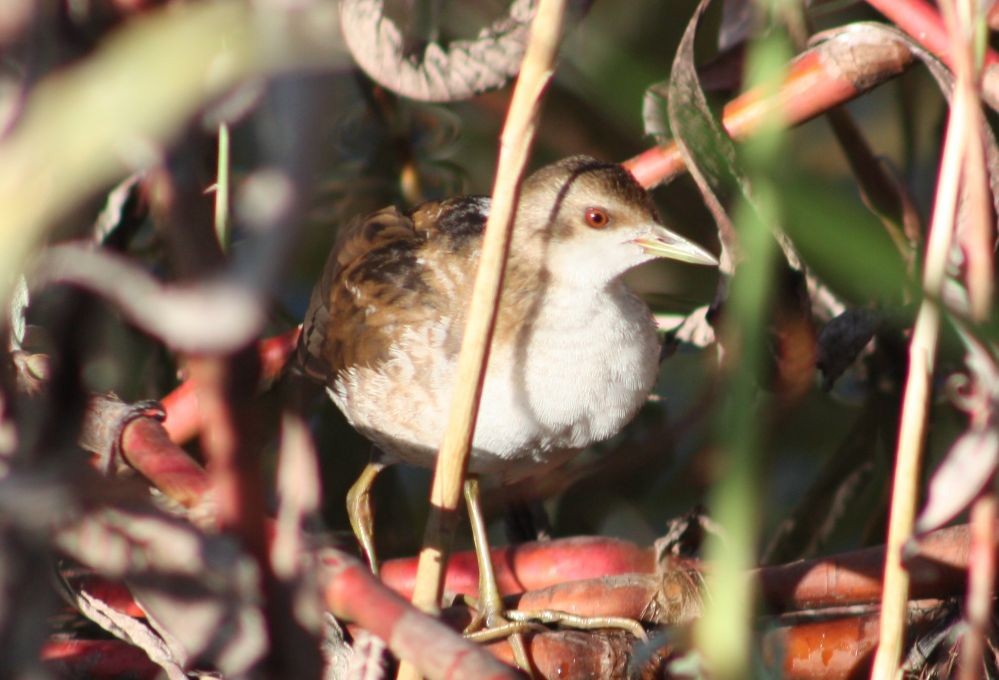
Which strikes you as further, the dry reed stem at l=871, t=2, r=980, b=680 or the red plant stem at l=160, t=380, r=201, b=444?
the red plant stem at l=160, t=380, r=201, b=444

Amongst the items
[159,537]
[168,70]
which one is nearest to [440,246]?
[159,537]

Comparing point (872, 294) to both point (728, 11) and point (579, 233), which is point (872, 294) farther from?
point (728, 11)

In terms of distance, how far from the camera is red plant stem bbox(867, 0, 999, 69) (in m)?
1.92

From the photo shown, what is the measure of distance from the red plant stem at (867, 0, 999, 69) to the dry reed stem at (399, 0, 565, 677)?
93cm

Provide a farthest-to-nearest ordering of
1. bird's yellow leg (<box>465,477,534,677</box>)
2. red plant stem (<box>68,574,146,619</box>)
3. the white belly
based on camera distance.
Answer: the white belly < red plant stem (<box>68,574,146,619</box>) < bird's yellow leg (<box>465,477,534,677</box>)

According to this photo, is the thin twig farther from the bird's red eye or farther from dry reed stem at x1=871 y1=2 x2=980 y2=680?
Result: the bird's red eye

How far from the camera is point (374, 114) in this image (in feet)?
11.1

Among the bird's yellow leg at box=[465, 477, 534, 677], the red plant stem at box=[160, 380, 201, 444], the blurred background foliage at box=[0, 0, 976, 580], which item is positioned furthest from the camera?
the blurred background foliage at box=[0, 0, 976, 580]

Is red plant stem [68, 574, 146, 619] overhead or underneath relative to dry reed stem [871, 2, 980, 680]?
underneath

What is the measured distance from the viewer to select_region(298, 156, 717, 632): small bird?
2197mm

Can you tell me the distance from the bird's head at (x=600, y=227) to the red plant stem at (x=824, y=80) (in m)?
0.27

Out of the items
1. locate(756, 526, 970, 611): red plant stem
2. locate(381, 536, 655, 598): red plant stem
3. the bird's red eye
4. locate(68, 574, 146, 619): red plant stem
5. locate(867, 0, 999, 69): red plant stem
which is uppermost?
locate(867, 0, 999, 69): red plant stem

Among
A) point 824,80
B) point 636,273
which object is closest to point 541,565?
point 824,80

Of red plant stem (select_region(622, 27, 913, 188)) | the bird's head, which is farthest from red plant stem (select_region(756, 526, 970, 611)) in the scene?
red plant stem (select_region(622, 27, 913, 188))
